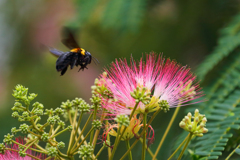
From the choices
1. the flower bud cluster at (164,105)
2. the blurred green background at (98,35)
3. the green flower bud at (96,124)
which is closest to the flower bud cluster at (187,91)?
the flower bud cluster at (164,105)

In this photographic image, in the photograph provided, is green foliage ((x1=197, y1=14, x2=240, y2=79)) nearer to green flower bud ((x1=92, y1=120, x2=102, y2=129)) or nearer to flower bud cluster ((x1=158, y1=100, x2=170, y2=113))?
flower bud cluster ((x1=158, y1=100, x2=170, y2=113))

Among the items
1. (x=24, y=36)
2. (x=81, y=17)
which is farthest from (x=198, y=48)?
(x=24, y=36)

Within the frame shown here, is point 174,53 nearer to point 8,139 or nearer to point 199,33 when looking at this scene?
point 199,33

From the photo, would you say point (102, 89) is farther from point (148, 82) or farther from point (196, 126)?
point (196, 126)

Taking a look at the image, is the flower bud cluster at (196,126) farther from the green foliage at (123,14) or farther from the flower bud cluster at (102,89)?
the green foliage at (123,14)

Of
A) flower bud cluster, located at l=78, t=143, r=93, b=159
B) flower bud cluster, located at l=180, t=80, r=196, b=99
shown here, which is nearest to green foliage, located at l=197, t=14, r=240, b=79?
flower bud cluster, located at l=180, t=80, r=196, b=99

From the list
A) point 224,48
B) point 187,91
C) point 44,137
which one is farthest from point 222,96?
point 44,137
